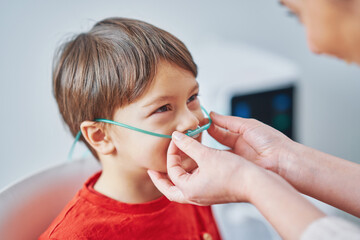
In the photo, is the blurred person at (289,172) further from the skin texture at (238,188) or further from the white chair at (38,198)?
the white chair at (38,198)

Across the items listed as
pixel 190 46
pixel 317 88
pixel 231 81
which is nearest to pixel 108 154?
pixel 190 46

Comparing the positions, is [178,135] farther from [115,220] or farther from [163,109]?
[115,220]

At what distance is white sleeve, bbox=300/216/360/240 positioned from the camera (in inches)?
23.2

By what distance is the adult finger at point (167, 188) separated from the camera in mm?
792

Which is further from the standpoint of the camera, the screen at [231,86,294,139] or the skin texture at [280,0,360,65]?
the screen at [231,86,294,139]

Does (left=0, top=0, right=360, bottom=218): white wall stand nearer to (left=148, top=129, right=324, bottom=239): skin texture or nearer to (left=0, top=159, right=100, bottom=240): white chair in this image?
(left=0, top=159, right=100, bottom=240): white chair

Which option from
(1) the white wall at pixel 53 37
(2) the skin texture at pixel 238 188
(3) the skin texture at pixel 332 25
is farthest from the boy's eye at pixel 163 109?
(1) the white wall at pixel 53 37

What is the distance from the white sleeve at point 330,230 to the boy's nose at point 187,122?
41 cm

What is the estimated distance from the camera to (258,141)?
0.99m

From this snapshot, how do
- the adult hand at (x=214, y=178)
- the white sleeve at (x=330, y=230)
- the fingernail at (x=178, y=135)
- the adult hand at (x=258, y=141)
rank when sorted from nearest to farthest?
the white sleeve at (x=330, y=230)
the adult hand at (x=214, y=178)
the fingernail at (x=178, y=135)
the adult hand at (x=258, y=141)

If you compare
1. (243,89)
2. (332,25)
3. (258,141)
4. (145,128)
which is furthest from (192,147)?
(243,89)

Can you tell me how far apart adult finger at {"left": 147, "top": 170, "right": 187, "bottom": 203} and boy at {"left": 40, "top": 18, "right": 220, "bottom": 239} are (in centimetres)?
4

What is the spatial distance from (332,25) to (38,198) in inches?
36.3

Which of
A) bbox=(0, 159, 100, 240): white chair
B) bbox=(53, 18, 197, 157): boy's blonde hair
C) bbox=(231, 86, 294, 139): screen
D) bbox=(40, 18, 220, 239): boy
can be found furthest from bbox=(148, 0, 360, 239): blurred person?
bbox=(231, 86, 294, 139): screen
